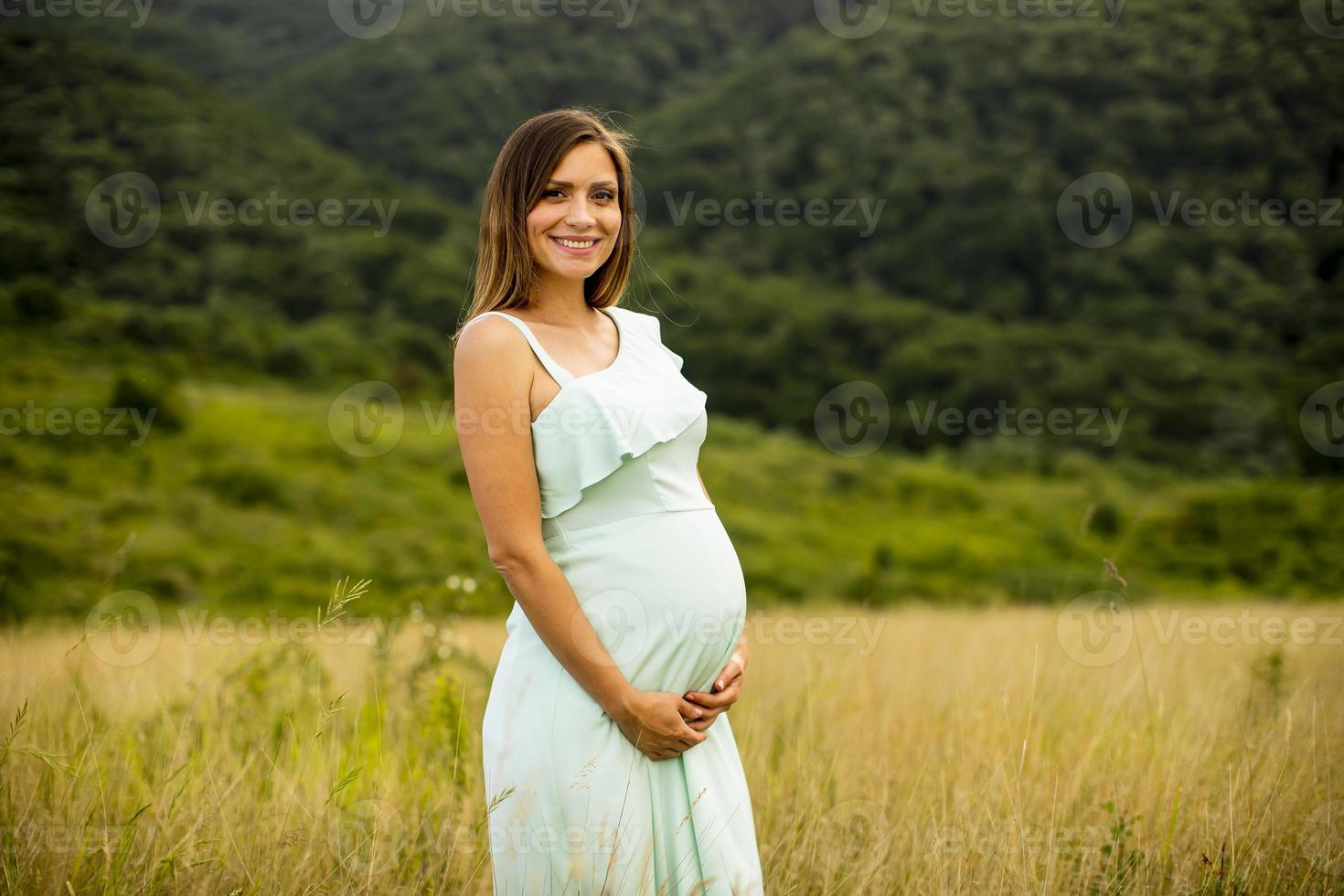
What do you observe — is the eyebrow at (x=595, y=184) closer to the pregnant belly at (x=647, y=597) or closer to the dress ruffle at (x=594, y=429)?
the dress ruffle at (x=594, y=429)

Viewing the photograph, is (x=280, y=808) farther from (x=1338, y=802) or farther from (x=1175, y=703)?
(x=1175, y=703)

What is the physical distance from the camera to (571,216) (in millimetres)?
2191

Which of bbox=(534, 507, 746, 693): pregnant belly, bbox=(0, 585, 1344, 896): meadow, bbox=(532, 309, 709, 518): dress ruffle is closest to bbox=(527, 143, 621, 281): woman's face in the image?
bbox=(532, 309, 709, 518): dress ruffle

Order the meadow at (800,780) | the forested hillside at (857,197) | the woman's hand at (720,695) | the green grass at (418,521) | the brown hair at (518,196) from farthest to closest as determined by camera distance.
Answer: the forested hillside at (857,197) < the green grass at (418,521) < the meadow at (800,780) < the brown hair at (518,196) < the woman's hand at (720,695)

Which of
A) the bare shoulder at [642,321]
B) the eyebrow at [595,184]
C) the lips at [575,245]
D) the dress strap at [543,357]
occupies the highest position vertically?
the eyebrow at [595,184]

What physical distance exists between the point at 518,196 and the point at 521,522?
0.73 meters

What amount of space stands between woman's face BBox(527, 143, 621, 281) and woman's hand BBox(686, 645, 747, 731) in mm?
918

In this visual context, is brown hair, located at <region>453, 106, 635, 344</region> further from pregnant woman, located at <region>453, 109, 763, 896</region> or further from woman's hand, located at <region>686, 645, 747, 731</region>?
woman's hand, located at <region>686, 645, 747, 731</region>

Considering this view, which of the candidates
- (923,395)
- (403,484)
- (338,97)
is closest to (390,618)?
(403,484)

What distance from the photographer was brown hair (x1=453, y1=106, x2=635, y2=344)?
7.15ft

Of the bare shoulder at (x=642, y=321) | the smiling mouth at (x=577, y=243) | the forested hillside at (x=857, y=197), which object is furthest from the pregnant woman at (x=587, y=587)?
the forested hillside at (x=857, y=197)

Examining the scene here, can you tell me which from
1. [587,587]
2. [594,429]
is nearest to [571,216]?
[594,429]

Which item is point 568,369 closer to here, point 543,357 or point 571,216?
Answer: point 543,357

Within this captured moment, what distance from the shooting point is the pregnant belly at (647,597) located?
6.68 ft
